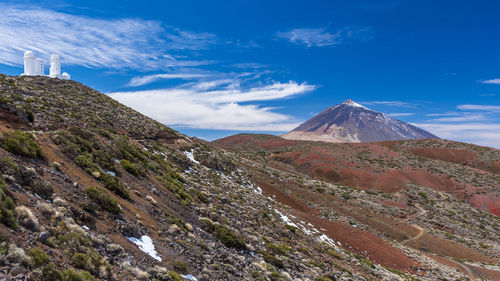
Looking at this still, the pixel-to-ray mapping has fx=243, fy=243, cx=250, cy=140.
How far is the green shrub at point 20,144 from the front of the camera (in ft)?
Result: 30.3

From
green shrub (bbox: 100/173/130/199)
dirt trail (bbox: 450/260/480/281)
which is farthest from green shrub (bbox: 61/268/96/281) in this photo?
dirt trail (bbox: 450/260/480/281)

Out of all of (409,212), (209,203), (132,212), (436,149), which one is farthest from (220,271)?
(436,149)

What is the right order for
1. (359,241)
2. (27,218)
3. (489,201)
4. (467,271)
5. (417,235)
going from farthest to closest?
(489,201) → (417,235) → (359,241) → (467,271) → (27,218)

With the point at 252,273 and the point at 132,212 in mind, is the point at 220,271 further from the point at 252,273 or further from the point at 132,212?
the point at 132,212

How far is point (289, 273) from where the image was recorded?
41.4 ft

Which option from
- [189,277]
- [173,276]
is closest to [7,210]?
[173,276]

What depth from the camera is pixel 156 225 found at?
10.7 meters

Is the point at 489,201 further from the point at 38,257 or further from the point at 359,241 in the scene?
the point at 38,257

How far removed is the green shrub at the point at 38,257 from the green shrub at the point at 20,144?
6.27 meters

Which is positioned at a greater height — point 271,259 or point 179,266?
point 179,266

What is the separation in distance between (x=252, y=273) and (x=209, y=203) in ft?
25.3

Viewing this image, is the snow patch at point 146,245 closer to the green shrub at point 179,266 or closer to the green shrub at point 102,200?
the green shrub at point 179,266

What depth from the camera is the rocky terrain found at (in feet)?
20.7

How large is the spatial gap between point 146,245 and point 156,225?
1968 millimetres
